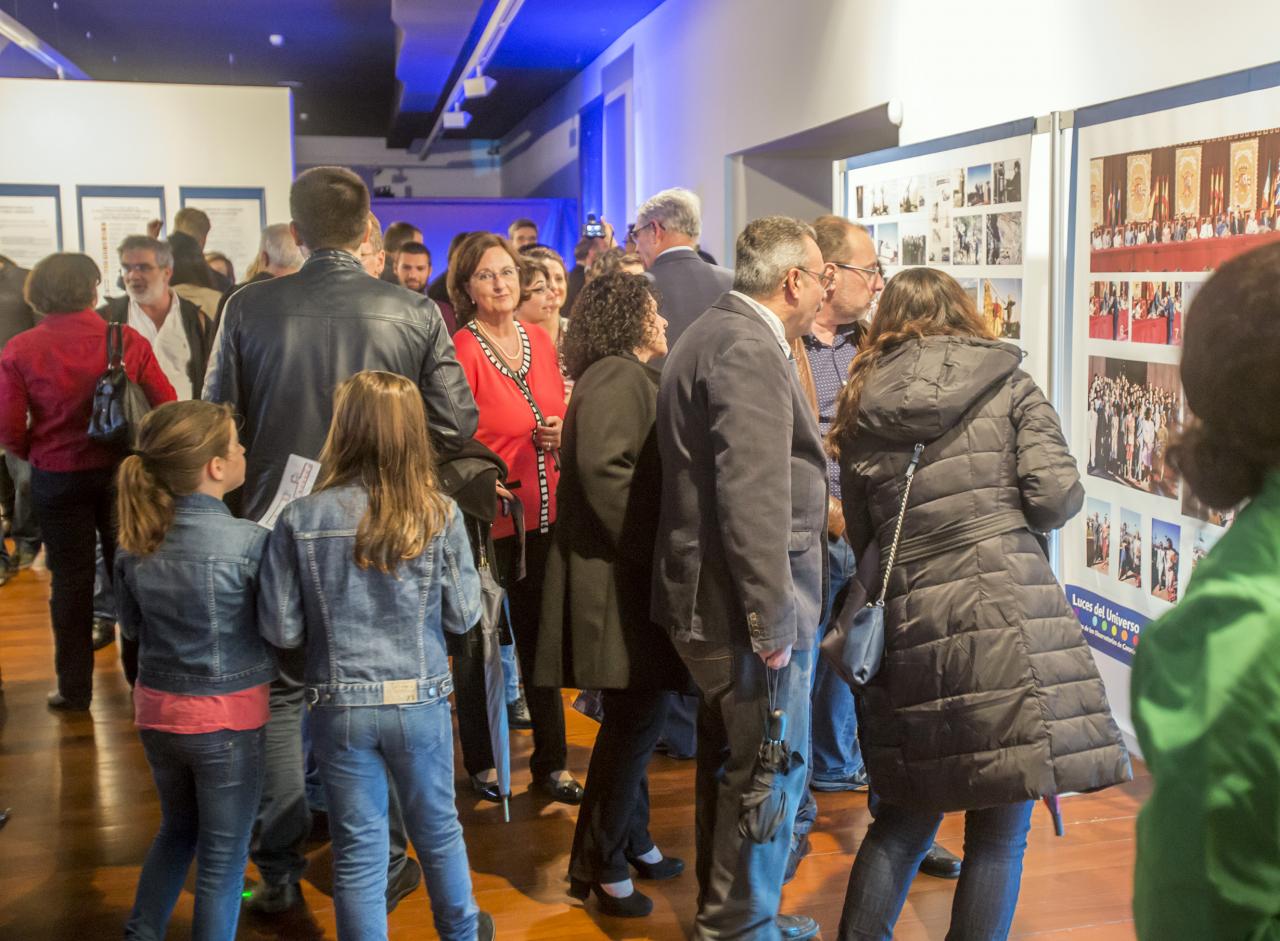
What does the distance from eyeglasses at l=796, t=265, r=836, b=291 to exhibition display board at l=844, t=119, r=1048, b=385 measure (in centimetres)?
141

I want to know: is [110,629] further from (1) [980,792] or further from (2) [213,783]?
(1) [980,792]

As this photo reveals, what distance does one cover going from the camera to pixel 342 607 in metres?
2.28

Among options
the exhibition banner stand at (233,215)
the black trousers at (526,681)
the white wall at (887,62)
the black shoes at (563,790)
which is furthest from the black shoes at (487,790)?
the exhibition banner stand at (233,215)

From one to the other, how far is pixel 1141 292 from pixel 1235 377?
2.75 metres

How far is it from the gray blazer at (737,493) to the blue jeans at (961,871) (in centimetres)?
40

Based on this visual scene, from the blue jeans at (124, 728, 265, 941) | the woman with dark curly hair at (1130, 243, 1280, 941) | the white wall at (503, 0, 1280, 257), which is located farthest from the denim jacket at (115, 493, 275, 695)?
the white wall at (503, 0, 1280, 257)

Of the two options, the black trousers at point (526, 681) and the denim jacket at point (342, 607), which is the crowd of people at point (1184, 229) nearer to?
the black trousers at point (526, 681)

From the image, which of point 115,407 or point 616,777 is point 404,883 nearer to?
point 616,777

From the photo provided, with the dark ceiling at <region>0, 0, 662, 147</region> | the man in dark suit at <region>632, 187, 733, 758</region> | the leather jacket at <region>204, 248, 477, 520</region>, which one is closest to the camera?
the leather jacket at <region>204, 248, 477, 520</region>

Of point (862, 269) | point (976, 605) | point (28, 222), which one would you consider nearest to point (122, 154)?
point (28, 222)

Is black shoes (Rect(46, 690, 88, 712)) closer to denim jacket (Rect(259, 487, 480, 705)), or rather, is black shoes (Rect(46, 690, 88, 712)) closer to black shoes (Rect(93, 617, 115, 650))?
black shoes (Rect(93, 617, 115, 650))

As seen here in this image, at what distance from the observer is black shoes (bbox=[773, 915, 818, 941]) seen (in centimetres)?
271

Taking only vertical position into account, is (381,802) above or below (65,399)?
below

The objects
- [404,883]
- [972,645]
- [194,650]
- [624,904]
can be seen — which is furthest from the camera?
[404,883]
